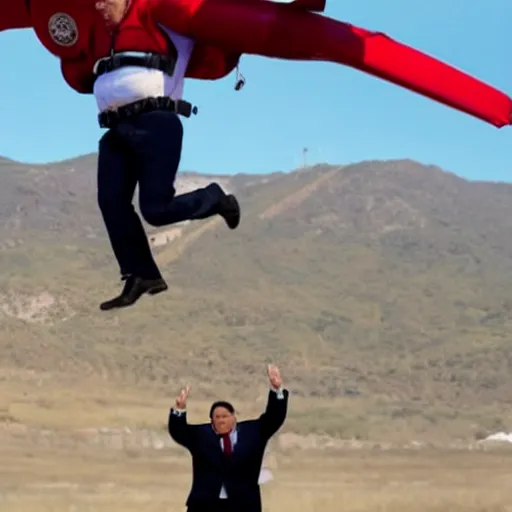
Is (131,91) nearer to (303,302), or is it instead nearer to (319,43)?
(319,43)

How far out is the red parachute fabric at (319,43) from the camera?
4258 millimetres

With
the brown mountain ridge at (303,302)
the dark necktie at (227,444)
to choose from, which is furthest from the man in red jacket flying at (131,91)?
the brown mountain ridge at (303,302)

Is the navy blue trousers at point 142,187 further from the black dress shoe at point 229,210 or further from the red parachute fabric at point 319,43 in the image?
the red parachute fabric at point 319,43

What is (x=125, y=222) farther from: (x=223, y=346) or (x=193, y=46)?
(x=223, y=346)

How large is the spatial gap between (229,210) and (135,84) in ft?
2.10

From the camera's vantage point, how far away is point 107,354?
230 feet

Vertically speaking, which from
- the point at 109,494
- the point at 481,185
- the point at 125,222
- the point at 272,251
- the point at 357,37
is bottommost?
the point at 109,494

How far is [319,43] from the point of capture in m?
4.37

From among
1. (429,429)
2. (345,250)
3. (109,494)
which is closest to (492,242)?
(345,250)

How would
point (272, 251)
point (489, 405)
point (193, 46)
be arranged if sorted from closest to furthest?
point (193, 46)
point (489, 405)
point (272, 251)

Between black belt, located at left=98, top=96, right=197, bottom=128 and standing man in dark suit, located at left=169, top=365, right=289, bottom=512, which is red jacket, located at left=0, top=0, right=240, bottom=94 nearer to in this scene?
black belt, located at left=98, top=96, right=197, bottom=128

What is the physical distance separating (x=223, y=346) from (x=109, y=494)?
174 feet

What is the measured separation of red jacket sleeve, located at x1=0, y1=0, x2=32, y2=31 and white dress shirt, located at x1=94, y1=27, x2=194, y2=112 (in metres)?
0.50

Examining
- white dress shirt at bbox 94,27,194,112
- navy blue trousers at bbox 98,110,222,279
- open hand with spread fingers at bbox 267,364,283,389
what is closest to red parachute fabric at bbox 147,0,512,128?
white dress shirt at bbox 94,27,194,112
